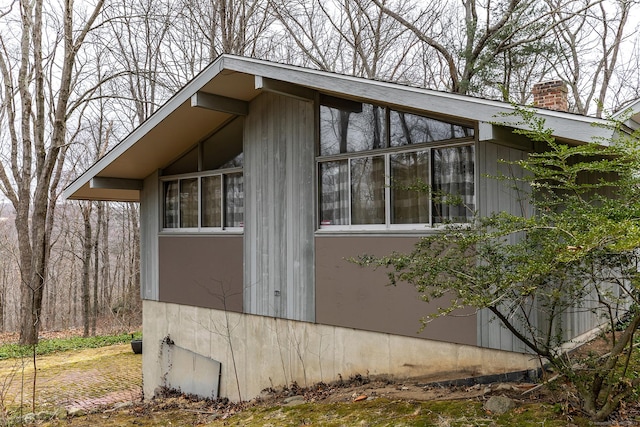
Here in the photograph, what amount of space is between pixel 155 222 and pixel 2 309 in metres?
17.2

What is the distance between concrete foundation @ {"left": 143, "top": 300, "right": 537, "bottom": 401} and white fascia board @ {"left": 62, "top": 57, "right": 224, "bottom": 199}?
9.18 feet

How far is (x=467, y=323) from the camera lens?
573cm

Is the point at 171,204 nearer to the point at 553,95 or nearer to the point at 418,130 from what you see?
the point at 418,130

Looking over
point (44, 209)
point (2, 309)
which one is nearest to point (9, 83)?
point (44, 209)

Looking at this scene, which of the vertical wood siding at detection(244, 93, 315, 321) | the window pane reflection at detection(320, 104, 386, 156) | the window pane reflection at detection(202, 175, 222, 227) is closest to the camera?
the window pane reflection at detection(320, 104, 386, 156)

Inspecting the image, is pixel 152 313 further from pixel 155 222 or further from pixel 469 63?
pixel 469 63

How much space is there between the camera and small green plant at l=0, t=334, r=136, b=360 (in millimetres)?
14875

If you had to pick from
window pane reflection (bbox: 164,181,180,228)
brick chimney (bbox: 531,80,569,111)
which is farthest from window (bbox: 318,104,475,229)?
window pane reflection (bbox: 164,181,180,228)

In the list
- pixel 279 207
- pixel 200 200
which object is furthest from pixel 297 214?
pixel 200 200

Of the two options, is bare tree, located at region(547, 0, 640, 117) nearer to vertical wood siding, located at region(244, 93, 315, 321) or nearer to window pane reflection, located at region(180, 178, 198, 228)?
vertical wood siding, located at region(244, 93, 315, 321)

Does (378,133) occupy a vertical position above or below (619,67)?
below

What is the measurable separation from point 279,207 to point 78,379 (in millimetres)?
8048

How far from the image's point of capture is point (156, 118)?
7.95 metres

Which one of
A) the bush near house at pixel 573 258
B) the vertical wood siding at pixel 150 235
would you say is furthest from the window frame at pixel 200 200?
the bush near house at pixel 573 258
